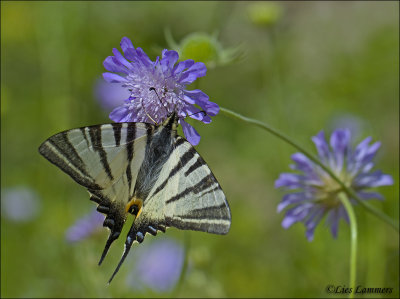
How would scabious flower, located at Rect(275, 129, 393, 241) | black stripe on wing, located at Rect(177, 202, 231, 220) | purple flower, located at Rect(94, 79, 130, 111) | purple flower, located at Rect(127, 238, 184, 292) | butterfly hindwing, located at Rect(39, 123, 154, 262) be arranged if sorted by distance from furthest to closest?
purple flower, located at Rect(94, 79, 130, 111) < purple flower, located at Rect(127, 238, 184, 292) < scabious flower, located at Rect(275, 129, 393, 241) < butterfly hindwing, located at Rect(39, 123, 154, 262) < black stripe on wing, located at Rect(177, 202, 231, 220)

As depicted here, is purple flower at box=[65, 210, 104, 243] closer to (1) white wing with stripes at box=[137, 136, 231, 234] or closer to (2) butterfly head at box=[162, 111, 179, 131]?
(1) white wing with stripes at box=[137, 136, 231, 234]

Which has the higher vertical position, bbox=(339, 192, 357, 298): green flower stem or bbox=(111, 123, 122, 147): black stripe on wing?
bbox=(111, 123, 122, 147): black stripe on wing

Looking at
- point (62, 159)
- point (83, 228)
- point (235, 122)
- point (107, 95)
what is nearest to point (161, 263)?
point (83, 228)

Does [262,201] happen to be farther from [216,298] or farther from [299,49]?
[299,49]

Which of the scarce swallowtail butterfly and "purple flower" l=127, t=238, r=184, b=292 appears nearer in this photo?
the scarce swallowtail butterfly

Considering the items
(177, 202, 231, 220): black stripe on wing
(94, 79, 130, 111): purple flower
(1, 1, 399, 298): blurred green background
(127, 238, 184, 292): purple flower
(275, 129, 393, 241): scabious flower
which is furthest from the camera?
(94, 79, 130, 111): purple flower

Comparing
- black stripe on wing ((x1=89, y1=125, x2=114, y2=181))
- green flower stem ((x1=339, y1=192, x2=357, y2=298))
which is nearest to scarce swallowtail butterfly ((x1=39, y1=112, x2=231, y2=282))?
black stripe on wing ((x1=89, y1=125, x2=114, y2=181))
